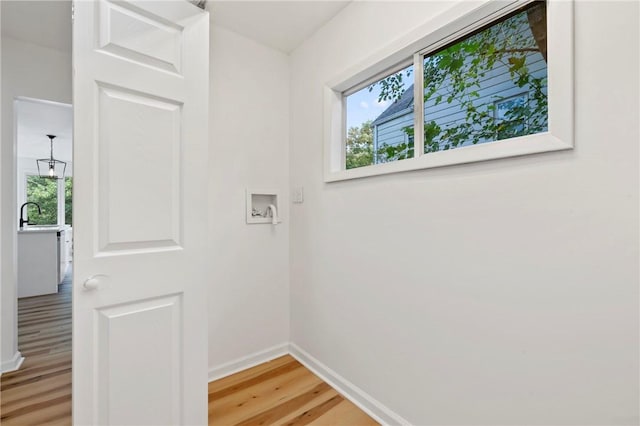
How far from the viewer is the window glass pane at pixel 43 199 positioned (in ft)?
21.0

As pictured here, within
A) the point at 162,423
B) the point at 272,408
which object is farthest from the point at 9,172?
the point at 272,408

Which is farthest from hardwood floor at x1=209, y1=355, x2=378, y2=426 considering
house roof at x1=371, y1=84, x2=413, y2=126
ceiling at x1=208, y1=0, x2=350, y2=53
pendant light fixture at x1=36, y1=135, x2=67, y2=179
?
pendant light fixture at x1=36, y1=135, x2=67, y2=179

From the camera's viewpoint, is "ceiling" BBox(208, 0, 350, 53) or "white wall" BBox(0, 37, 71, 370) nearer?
"ceiling" BBox(208, 0, 350, 53)

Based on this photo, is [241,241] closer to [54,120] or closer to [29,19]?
[29,19]

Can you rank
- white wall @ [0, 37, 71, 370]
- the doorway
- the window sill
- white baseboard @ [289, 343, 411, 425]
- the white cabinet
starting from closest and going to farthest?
1. the window sill
2. white baseboard @ [289, 343, 411, 425]
3. the doorway
4. white wall @ [0, 37, 71, 370]
5. the white cabinet

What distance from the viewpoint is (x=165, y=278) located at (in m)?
1.32

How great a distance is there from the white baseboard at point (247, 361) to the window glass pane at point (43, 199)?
7.24 metres

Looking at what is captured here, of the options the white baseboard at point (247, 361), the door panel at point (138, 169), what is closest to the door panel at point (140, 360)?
the door panel at point (138, 169)

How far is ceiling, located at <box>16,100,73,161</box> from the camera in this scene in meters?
3.43

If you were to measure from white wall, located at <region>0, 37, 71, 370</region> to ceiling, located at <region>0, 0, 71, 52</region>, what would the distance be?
116 mm

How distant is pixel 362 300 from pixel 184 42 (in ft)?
5.45

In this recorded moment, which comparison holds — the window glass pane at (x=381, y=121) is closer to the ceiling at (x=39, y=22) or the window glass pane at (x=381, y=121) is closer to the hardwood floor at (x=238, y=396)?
the hardwood floor at (x=238, y=396)

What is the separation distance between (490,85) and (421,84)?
342 millimetres

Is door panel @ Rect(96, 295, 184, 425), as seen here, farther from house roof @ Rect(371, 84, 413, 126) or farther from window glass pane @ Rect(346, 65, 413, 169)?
house roof @ Rect(371, 84, 413, 126)
